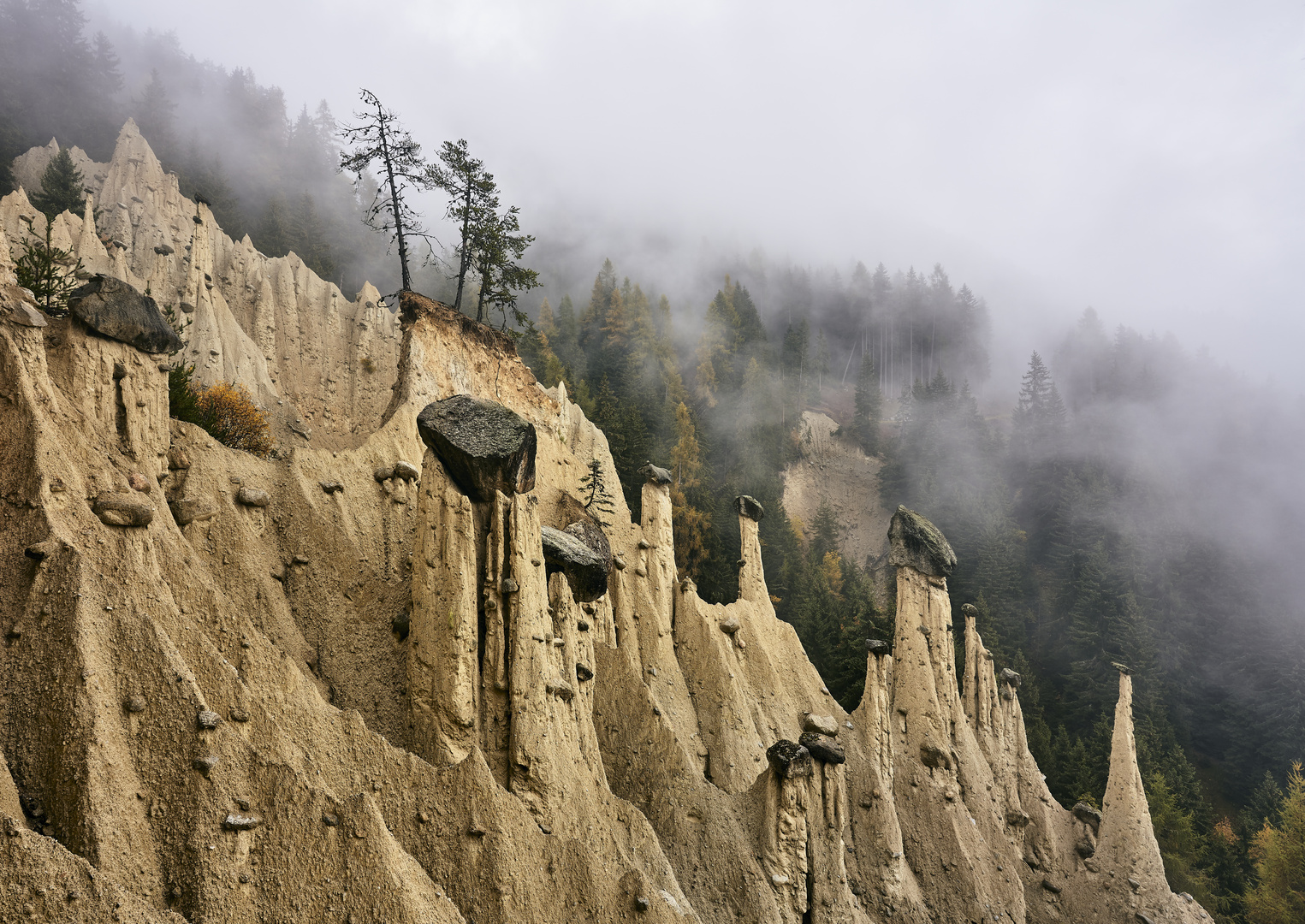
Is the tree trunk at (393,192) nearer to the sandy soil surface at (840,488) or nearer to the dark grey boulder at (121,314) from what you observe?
the dark grey boulder at (121,314)

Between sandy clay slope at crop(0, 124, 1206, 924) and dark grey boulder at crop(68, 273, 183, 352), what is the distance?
11.4 inches

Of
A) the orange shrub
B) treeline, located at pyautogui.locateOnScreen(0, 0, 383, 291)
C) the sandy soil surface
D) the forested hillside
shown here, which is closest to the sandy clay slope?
the orange shrub

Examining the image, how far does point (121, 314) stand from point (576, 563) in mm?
7891

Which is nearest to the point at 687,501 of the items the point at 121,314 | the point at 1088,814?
the point at 1088,814

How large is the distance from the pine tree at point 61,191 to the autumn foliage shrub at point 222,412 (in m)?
15.9

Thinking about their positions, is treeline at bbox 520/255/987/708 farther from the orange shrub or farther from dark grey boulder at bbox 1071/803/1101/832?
the orange shrub

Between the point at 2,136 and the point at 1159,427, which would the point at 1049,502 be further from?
A: the point at 2,136

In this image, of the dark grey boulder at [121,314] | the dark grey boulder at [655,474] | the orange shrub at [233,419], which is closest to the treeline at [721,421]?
the dark grey boulder at [655,474]

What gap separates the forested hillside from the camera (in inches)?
1339

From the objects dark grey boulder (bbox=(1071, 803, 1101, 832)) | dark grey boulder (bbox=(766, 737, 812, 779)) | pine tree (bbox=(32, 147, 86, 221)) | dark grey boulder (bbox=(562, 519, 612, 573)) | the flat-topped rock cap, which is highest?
pine tree (bbox=(32, 147, 86, 221))

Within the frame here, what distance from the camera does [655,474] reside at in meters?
18.5

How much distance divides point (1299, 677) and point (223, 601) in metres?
55.3

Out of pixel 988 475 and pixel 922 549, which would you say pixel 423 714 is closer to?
pixel 922 549

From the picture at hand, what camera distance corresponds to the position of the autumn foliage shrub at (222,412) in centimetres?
1193
